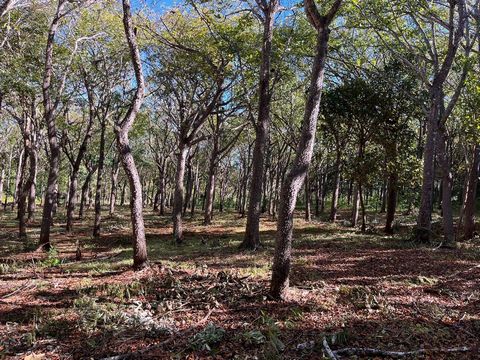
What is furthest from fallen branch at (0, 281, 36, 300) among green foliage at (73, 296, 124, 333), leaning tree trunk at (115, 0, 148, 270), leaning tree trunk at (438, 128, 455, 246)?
leaning tree trunk at (438, 128, 455, 246)

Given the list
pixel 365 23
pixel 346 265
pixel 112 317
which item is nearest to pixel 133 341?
pixel 112 317

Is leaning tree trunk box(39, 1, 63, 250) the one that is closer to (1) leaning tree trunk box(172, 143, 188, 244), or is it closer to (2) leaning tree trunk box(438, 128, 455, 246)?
(1) leaning tree trunk box(172, 143, 188, 244)

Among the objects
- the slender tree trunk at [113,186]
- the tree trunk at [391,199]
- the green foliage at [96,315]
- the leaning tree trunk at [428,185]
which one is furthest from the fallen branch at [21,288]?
the slender tree trunk at [113,186]

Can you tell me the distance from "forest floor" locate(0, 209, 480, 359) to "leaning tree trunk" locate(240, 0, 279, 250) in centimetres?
201

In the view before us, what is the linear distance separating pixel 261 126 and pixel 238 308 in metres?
7.31

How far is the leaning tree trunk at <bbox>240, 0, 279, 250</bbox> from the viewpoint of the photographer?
11867 mm

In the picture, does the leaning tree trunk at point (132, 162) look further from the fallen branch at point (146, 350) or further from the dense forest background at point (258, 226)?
the fallen branch at point (146, 350)

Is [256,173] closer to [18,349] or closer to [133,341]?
[133,341]

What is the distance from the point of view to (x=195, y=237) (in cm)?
1777

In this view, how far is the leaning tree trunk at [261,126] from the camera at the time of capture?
11.9m

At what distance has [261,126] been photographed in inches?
492

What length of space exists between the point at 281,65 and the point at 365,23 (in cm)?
371

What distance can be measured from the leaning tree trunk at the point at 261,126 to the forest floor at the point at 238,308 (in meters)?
2.01

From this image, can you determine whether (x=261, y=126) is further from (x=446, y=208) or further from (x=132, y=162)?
(x=446, y=208)
